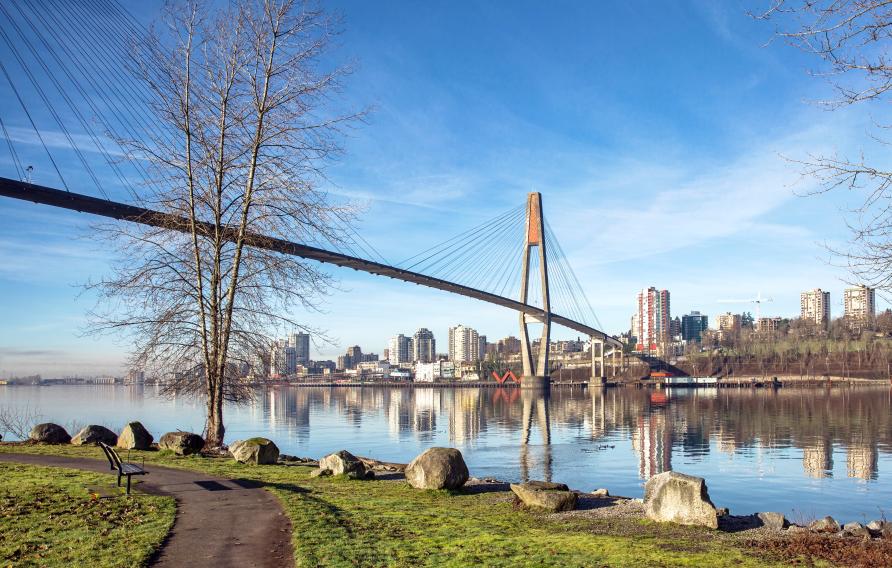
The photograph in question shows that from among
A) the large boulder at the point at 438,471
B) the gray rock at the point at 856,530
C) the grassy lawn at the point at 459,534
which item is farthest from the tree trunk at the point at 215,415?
the gray rock at the point at 856,530

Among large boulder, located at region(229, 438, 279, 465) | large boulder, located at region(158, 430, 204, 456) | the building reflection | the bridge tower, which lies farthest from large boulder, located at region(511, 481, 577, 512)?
the bridge tower

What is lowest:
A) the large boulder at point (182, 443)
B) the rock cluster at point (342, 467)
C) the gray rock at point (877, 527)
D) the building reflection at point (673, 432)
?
the building reflection at point (673, 432)

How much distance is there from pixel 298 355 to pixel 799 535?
39.3 m

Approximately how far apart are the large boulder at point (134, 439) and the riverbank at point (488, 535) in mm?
4300

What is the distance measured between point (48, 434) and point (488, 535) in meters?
12.7

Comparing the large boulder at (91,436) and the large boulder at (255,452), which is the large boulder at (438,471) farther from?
the large boulder at (91,436)

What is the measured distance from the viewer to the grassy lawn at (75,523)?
760 cm

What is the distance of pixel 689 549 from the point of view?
29.9 ft

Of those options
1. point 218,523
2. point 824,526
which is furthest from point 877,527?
point 218,523

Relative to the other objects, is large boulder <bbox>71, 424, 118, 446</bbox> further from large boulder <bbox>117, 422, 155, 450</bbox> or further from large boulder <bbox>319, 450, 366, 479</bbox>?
large boulder <bbox>319, 450, 366, 479</bbox>

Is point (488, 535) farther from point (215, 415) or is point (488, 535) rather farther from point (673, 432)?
point (673, 432)

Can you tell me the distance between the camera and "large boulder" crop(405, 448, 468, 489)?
13102 millimetres

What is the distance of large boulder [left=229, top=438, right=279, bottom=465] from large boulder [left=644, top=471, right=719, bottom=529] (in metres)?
8.12

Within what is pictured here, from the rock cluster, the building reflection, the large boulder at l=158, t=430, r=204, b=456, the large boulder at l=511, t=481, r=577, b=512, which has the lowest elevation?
the building reflection
